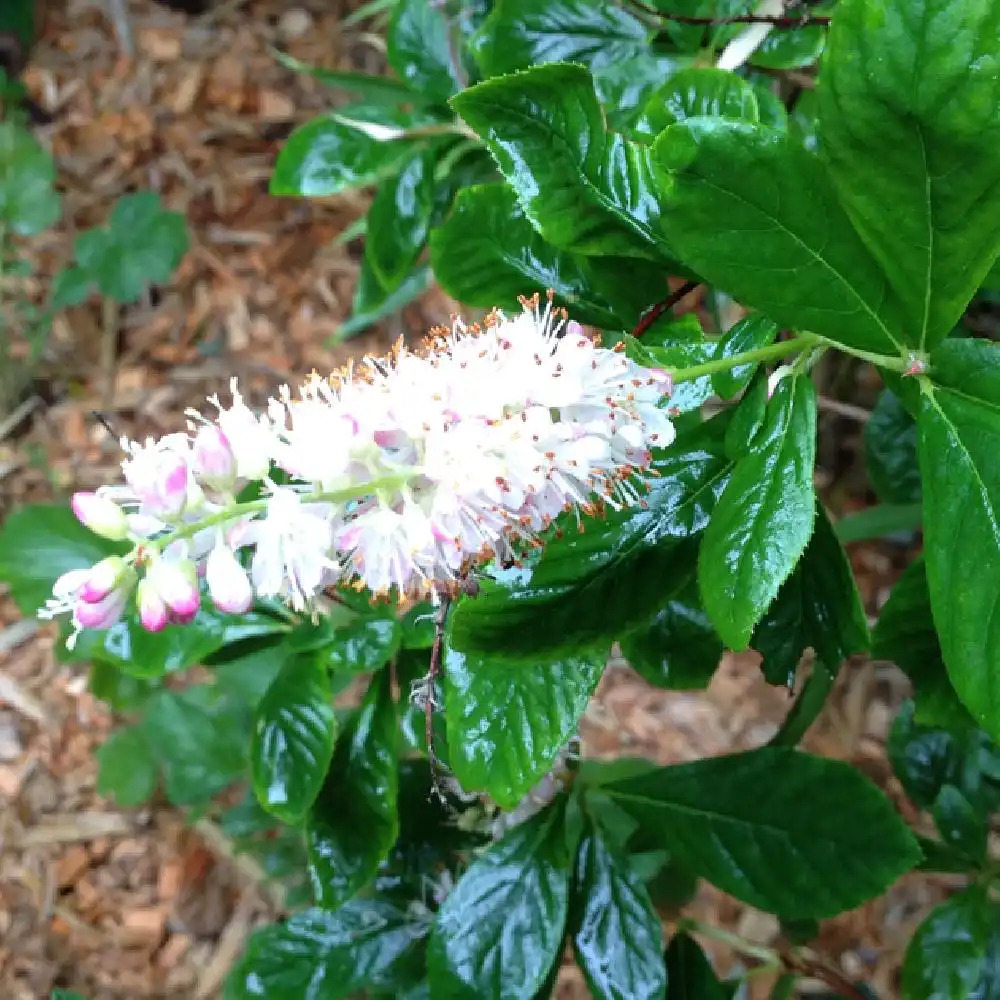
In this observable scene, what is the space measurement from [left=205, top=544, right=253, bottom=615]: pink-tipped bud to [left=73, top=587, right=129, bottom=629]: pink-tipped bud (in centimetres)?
4

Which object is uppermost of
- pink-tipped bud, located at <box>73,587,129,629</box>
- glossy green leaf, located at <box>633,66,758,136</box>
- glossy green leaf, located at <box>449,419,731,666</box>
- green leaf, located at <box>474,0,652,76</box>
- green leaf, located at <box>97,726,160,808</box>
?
glossy green leaf, located at <box>633,66,758,136</box>

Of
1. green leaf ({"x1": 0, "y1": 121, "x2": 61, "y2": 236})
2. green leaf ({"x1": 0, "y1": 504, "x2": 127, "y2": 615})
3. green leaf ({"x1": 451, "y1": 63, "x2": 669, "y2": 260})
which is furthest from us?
green leaf ({"x1": 0, "y1": 121, "x2": 61, "y2": 236})

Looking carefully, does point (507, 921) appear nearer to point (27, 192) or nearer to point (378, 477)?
point (378, 477)

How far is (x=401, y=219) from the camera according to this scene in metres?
0.96

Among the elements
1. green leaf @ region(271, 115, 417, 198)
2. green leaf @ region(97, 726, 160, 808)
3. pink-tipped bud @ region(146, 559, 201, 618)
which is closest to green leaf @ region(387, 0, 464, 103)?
green leaf @ region(271, 115, 417, 198)

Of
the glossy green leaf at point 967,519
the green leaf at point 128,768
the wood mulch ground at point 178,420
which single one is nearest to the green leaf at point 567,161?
the glossy green leaf at point 967,519

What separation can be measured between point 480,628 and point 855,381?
1171 mm

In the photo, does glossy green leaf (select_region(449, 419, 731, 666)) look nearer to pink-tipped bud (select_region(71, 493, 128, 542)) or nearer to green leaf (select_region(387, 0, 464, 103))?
pink-tipped bud (select_region(71, 493, 128, 542))

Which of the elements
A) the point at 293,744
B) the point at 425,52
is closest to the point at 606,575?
the point at 293,744

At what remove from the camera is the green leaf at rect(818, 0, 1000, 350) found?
1.49 feet

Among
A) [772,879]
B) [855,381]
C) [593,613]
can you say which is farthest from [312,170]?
[855,381]

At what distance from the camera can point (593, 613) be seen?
0.59 metres

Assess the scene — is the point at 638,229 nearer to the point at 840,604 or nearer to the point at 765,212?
the point at 765,212

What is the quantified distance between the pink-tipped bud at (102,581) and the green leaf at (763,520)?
0.29m
